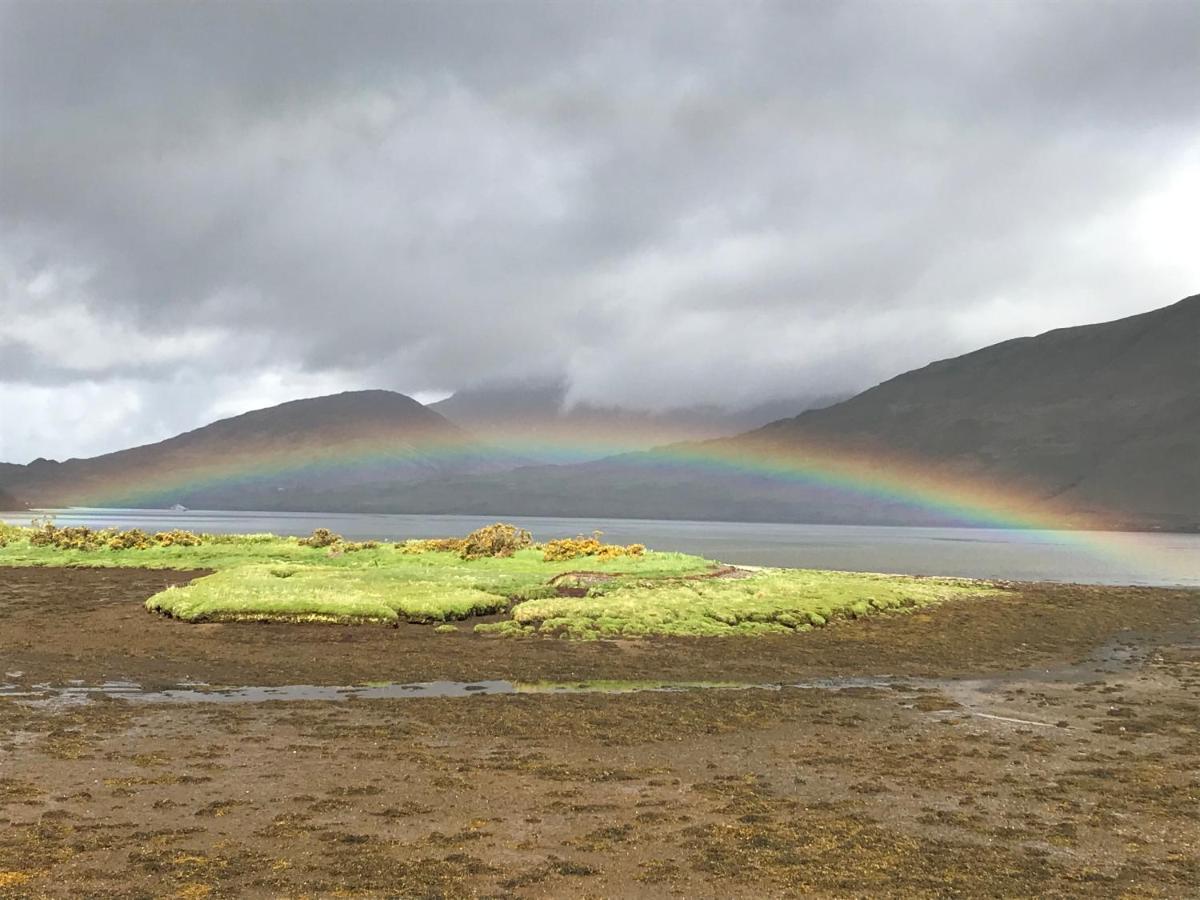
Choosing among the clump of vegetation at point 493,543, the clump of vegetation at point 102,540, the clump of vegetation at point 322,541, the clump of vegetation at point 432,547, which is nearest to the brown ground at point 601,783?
the clump of vegetation at point 493,543

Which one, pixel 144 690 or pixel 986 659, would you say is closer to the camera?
pixel 144 690

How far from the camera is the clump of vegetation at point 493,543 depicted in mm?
56562

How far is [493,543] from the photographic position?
57.6m

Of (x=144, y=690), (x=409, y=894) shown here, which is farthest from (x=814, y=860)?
(x=144, y=690)

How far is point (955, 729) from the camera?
2005 cm

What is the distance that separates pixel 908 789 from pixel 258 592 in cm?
3030

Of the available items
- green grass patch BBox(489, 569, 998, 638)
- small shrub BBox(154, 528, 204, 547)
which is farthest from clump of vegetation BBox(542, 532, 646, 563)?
small shrub BBox(154, 528, 204, 547)

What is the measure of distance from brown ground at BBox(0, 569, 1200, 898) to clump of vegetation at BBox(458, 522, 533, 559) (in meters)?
26.6

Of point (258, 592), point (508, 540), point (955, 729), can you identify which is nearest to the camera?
point (955, 729)

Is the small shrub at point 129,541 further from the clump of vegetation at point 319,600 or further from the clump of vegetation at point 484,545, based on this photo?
the clump of vegetation at point 319,600

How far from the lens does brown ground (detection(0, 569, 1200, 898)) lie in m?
11.0

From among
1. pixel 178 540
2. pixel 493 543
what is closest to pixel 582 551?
pixel 493 543

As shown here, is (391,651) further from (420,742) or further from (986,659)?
(986,659)

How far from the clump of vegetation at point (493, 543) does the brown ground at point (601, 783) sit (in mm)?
26600
